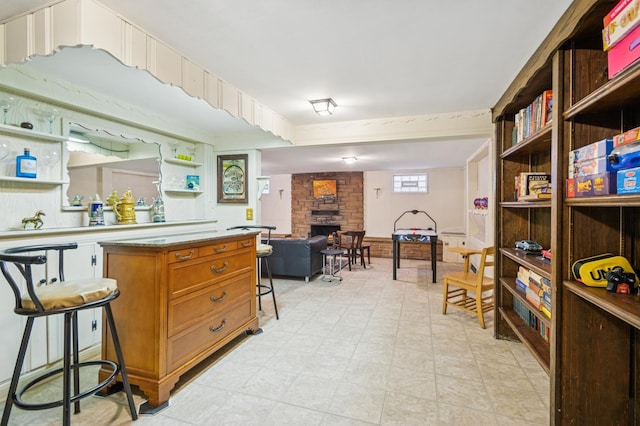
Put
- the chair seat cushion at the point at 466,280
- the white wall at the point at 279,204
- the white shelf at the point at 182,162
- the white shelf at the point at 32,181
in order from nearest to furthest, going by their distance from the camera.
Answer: the white shelf at the point at 32,181
the chair seat cushion at the point at 466,280
the white shelf at the point at 182,162
the white wall at the point at 279,204

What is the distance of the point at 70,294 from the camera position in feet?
4.40

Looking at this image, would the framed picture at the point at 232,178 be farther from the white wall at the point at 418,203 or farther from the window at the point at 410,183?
the window at the point at 410,183

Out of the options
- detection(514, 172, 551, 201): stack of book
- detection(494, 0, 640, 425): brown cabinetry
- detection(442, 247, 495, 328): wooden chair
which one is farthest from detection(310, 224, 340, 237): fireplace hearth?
detection(494, 0, 640, 425): brown cabinetry

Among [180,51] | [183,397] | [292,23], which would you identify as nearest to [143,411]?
[183,397]

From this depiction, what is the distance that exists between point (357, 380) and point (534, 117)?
2.16 meters

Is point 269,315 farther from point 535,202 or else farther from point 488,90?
point 488,90

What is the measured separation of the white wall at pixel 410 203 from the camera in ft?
22.9

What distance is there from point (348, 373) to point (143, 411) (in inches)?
49.8

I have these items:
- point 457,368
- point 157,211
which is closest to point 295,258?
point 157,211

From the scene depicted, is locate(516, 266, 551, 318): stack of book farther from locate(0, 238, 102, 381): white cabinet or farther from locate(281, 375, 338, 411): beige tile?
locate(0, 238, 102, 381): white cabinet

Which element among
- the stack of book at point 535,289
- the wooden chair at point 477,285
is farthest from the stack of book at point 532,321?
the wooden chair at point 477,285

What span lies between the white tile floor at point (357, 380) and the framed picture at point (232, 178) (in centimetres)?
159

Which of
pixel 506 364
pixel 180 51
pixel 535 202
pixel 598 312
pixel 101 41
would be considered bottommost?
pixel 506 364

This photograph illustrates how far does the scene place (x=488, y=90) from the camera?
2.63 meters
